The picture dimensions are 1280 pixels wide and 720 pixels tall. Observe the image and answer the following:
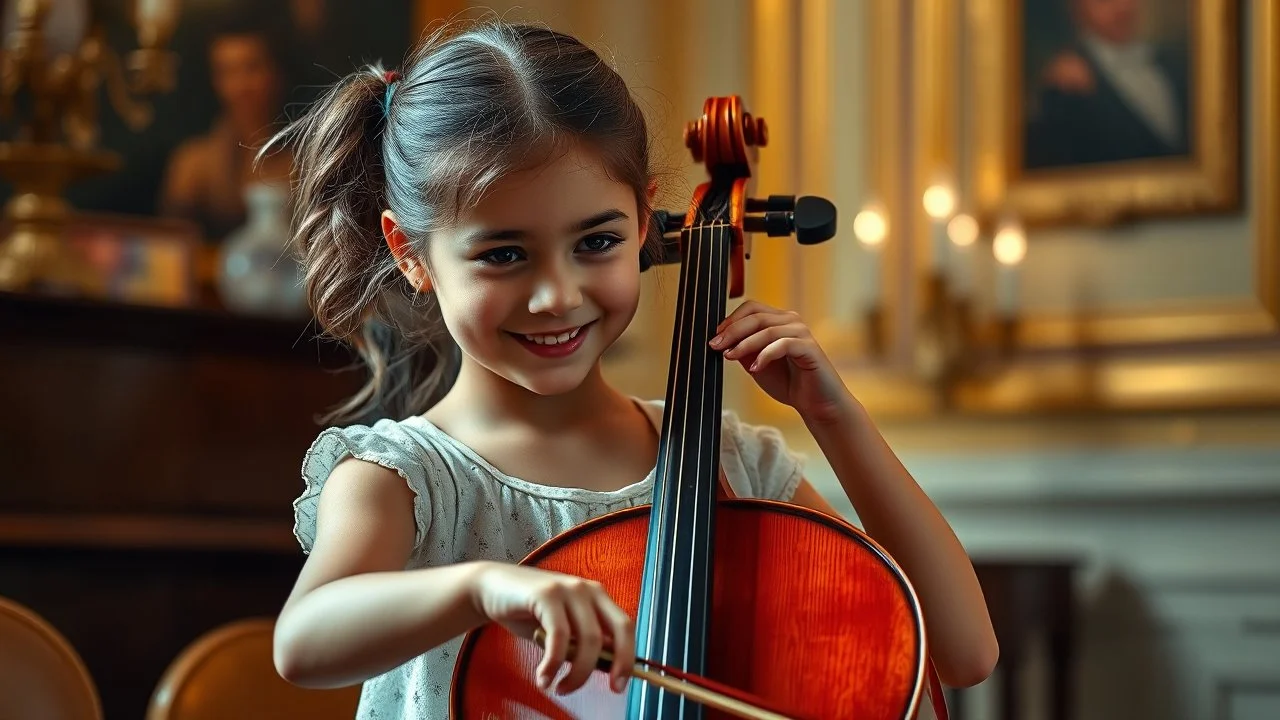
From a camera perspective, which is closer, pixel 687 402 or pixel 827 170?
pixel 687 402

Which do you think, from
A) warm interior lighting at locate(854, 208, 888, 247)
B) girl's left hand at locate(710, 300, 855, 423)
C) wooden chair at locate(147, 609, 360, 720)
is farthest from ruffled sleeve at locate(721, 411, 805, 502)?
warm interior lighting at locate(854, 208, 888, 247)

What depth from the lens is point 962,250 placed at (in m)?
2.41

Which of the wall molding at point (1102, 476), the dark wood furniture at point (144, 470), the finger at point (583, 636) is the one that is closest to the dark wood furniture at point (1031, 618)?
the wall molding at point (1102, 476)

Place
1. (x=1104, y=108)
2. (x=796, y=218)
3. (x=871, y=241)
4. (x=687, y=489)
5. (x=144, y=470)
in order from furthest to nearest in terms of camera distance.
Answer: (x=871, y=241) < (x=1104, y=108) < (x=144, y=470) < (x=796, y=218) < (x=687, y=489)

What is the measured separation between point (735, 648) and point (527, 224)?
0.29 metres

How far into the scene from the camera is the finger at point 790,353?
3.09 ft

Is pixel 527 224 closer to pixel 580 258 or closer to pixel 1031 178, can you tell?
pixel 580 258

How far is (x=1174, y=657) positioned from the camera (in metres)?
2.18

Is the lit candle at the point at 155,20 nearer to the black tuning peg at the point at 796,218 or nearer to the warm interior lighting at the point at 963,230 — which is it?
the warm interior lighting at the point at 963,230

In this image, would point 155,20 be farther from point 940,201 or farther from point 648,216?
point 648,216

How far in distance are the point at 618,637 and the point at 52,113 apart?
176 cm

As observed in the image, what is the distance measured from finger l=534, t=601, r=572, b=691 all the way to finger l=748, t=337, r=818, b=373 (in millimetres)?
309

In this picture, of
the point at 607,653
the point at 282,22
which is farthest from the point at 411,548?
the point at 282,22

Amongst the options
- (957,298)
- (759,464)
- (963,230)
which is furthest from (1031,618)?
(759,464)
